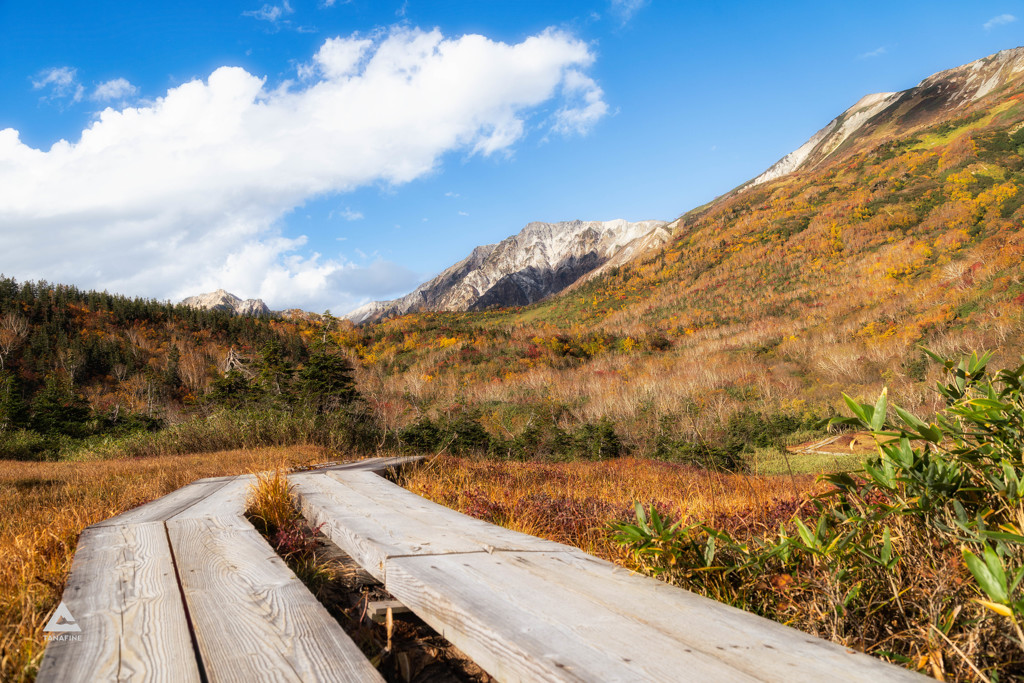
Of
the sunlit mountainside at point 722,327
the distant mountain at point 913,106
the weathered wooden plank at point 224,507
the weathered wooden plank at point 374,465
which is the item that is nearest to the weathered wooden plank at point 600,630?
the weathered wooden plank at point 224,507

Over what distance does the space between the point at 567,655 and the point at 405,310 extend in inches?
6222

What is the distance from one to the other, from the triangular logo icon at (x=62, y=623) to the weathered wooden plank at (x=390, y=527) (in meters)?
0.91

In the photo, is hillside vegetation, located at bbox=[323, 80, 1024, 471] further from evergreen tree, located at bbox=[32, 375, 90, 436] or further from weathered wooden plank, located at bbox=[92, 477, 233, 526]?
evergreen tree, located at bbox=[32, 375, 90, 436]

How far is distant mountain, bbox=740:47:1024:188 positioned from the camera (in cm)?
5394

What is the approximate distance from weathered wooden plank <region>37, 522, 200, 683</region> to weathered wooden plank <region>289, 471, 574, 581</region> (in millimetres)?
691

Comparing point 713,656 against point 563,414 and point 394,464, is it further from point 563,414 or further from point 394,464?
point 563,414

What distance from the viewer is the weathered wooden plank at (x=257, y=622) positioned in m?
1.26

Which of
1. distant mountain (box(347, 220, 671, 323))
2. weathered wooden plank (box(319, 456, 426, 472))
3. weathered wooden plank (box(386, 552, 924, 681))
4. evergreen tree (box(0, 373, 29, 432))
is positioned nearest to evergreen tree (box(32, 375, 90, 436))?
evergreen tree (box(0, 373, 29, 432))

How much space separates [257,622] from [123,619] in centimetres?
41

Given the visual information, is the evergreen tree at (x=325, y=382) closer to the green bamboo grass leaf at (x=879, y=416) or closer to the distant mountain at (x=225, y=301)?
the green bamboo grass leaf at (x=879, y=416)

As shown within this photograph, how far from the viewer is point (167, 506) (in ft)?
10.9

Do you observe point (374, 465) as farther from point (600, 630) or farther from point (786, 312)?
point (786, 312)

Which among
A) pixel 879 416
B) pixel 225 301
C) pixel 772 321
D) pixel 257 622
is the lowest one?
pixel 257 622

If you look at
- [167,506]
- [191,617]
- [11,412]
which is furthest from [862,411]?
[11,412]
